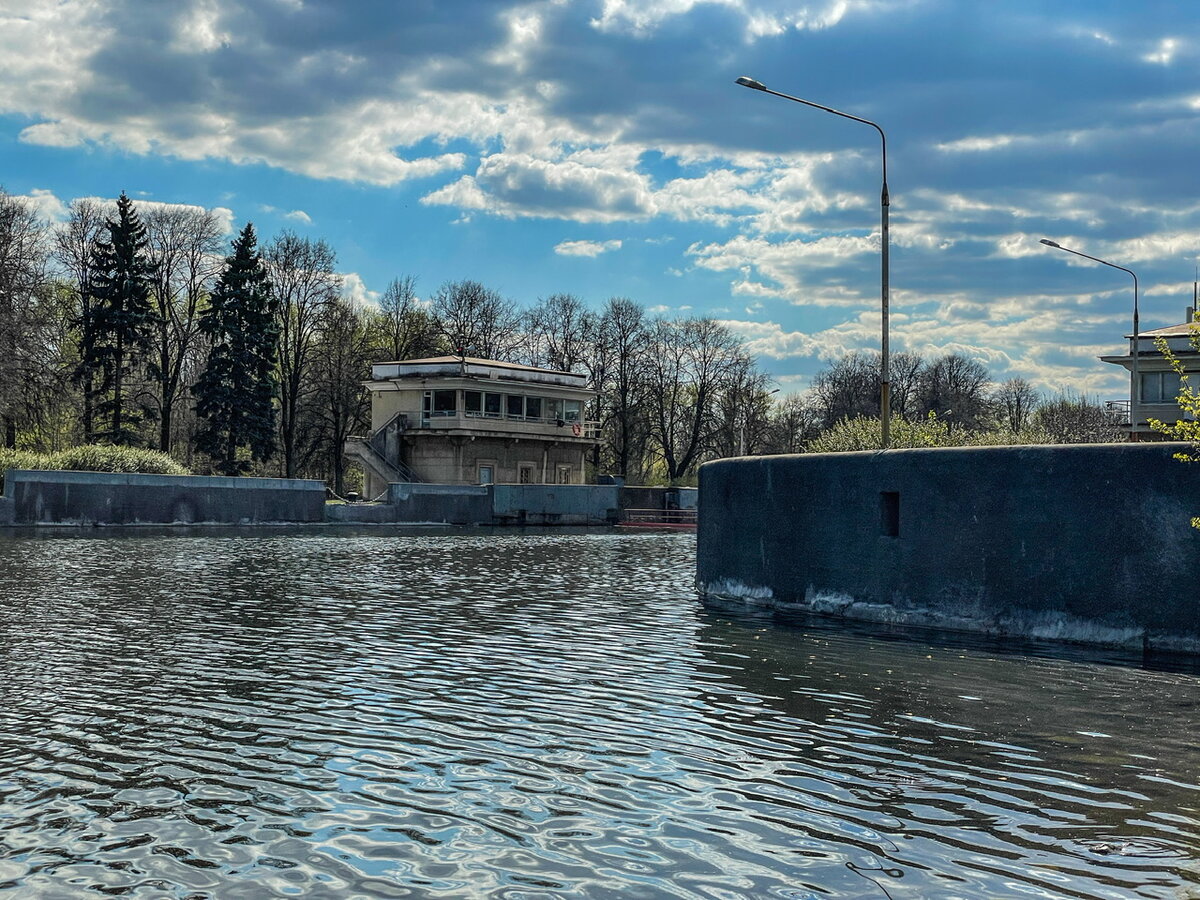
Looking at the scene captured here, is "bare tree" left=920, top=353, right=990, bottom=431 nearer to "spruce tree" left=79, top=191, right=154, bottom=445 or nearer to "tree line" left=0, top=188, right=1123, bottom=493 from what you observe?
"tree line" left=0, top=188, right=1123, bottom=493

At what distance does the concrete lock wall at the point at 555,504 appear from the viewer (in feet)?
194

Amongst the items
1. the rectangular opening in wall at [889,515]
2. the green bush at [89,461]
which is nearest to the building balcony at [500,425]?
the green bush at [89,461]

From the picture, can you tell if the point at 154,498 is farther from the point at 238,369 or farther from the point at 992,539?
the point at 992,539

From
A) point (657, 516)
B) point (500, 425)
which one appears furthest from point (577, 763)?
point (500, 425)

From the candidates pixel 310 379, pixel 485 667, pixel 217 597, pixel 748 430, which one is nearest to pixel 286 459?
pixel 310 379

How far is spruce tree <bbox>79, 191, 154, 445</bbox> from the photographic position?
5903 centimetres

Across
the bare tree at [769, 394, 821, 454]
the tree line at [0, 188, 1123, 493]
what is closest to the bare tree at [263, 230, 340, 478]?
the tree line at [0, 188, 1123, 493]

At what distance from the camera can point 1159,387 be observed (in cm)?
6038

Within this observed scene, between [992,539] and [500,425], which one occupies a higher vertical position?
[500,425]

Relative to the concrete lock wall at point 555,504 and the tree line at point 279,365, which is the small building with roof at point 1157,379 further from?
the concrete lock wall at point 555,504

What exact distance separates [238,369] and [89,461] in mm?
19690

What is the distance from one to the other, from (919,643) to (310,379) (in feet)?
211

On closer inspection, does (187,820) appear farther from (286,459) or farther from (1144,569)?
(286,459)

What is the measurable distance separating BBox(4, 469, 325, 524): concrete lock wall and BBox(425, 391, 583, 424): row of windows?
1576 cm
